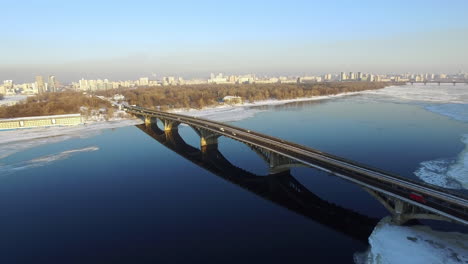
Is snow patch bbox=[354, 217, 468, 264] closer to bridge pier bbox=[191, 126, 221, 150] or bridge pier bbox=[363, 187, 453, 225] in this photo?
bridge pier bbox=[363, 187, 453, 225]

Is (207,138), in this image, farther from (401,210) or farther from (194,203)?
(401,210)

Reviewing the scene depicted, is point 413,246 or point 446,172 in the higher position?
point 446,172

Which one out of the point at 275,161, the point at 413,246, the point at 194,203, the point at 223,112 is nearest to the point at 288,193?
the point at 275,161

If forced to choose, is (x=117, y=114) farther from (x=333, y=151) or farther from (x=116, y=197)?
(x=333, y=151)

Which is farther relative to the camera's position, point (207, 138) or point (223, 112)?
point (223, 112)

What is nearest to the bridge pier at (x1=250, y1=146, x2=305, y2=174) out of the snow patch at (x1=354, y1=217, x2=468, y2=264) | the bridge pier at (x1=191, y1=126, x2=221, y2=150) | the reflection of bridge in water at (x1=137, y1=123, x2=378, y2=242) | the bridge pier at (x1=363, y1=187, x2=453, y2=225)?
the reflection of bridge in water at (x1=137, y1=123, x2=378, y2=242)

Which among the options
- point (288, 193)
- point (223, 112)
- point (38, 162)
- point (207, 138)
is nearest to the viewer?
point (288, 193)

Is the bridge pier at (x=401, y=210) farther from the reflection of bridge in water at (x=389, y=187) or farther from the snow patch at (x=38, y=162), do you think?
the snow patch at (x=38, y=162)

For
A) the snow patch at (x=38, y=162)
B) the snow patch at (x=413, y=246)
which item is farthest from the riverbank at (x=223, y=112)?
the snow patch at (x=413, y=246)
